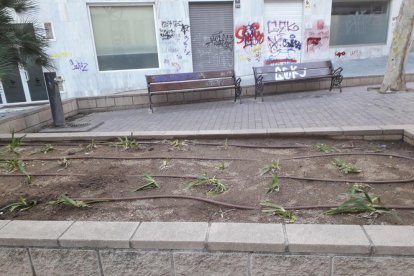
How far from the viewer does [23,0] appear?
4.86 meters

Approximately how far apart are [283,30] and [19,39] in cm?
1041

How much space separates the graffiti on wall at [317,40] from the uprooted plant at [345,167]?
10.8 metres

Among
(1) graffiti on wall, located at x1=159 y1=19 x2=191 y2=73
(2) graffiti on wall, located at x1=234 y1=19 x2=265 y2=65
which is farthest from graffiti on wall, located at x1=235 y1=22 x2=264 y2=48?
(1) graffiti on wall, located at x1=159 y1=19 x2=191 y2=73

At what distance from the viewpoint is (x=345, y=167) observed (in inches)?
134

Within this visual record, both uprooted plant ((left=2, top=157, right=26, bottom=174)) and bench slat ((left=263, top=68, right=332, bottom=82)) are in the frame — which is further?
bench slat ((left=263, top=68, right=332, bottom=82))

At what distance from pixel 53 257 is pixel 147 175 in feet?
4.23

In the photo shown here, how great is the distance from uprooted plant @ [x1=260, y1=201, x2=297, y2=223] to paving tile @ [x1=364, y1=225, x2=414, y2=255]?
20.8 inches

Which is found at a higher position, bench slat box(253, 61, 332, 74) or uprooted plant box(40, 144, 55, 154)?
bench slat box(253, 61, 332, 74)

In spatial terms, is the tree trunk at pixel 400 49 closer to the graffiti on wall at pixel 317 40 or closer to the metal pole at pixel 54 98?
the graffiti on wall at pixel 317 40

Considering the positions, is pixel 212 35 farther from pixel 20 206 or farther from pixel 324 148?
pixel 20 206

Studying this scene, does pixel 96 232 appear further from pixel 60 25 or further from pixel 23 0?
pixel 60 25

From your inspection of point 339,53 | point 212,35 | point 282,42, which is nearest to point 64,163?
point 212,35

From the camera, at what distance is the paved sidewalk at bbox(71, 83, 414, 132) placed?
6266 millimetres

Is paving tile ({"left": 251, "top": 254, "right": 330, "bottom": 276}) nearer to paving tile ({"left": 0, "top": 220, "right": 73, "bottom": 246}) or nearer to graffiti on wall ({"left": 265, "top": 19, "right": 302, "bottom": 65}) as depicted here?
paving tile ({"left": 0, "top": 220, "right": 73, "bottom": 246})
